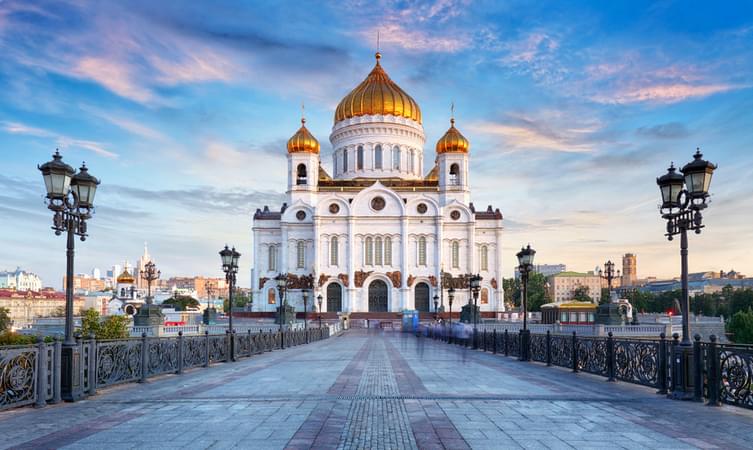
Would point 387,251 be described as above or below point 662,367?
above

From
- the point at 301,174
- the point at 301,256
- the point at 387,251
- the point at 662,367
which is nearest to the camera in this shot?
the point at 662,367

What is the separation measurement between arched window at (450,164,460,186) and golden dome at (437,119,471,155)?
Answer: 6.04 feet

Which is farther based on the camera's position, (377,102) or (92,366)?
(377,102)

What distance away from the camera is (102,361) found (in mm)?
11641

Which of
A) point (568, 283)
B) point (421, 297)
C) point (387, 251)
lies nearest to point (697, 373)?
point (421, 297)

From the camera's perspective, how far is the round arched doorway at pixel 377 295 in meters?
66.4

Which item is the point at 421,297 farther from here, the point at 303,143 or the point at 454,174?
the point at 303,143

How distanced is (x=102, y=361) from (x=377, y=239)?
183ft

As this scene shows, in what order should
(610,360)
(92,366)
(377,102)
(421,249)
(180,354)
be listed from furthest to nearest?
1. (377,102)
2. (421,249)
3. (180,354)
4. (610,360)
5. (92,366)

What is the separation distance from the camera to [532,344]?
1923 centimetres

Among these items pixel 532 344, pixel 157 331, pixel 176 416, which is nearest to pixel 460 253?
pixel 157 331

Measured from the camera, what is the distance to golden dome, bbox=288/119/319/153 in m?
69.4

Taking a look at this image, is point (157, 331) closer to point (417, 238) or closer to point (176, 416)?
point (176, 416)

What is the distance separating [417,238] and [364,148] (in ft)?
42.4
